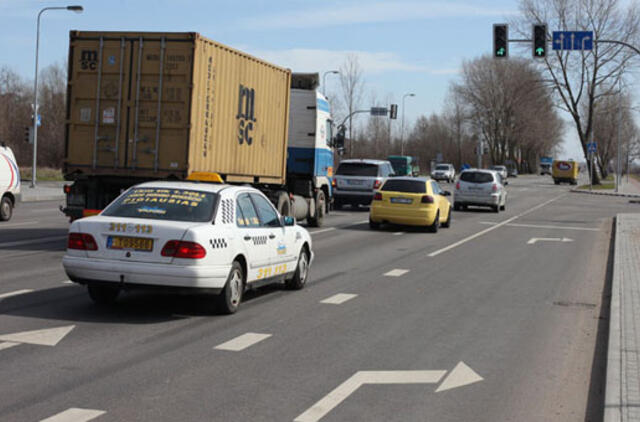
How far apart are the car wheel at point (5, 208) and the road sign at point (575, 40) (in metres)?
22.7

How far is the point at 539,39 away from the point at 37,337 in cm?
2559

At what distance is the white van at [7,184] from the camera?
2175 centimetres

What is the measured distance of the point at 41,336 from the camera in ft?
25.5

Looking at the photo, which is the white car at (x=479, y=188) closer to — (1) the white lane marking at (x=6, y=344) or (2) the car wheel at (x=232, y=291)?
(2) the car wheel at (x=232, y=291)

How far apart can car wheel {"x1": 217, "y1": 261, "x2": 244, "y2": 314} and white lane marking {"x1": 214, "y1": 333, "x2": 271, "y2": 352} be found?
901mm

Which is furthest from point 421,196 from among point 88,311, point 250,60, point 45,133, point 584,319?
point 45,133

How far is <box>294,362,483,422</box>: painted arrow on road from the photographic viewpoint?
608cm

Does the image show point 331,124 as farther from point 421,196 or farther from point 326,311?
point 326,311

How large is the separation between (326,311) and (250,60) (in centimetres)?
888

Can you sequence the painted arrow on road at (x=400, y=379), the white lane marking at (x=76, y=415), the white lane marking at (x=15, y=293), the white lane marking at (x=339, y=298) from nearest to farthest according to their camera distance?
the white lane marking at (x=76, y=415) < the painted arrow on road at (x=400, y=379) < the white lane marking at (x=15, y=293) < the white lane marking at (x=339, y=298)

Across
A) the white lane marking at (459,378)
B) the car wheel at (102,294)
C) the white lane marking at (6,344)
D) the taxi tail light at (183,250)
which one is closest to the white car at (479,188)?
the car wheel at (102,294)

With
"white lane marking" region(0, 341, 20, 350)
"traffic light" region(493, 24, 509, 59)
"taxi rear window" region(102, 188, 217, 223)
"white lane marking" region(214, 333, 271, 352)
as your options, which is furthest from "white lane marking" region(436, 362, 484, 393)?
"traffic light" region(493, 24, 509, 59)

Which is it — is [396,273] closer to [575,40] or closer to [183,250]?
[183,250]

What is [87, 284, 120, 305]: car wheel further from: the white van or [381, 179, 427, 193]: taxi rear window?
[381, 179, 427, 193]: taxi rear window
